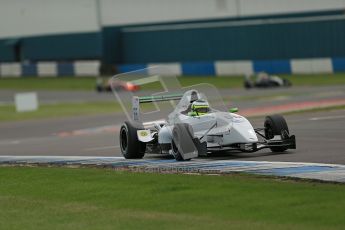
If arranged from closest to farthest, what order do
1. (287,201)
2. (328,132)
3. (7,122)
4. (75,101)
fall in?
(287,201) < (328,132) < (7,122) < (75,101)

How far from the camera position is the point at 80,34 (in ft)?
197

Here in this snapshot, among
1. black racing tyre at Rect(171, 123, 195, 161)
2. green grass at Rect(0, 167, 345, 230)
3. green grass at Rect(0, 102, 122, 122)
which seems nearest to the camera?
green grass at Rect(0, 167, 345, 230)

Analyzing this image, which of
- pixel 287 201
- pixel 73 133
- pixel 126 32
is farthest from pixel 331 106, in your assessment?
pixel 126 32

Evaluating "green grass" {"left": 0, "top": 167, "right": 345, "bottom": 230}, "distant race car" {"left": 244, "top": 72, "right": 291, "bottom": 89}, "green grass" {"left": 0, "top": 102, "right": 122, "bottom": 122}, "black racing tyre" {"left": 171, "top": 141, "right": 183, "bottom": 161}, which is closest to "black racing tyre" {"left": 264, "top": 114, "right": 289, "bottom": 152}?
"black racing tyre" {"left": 171, "top": 141, "right": 183, "bottom": 161}

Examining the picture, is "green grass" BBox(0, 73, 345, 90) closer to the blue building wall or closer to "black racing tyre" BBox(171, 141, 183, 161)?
the blue building wall

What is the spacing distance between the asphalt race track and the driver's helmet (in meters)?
0.73

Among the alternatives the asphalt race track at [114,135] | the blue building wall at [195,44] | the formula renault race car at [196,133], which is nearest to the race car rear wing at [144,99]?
the formula renault race car at [196,133]

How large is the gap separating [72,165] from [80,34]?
45.1 m

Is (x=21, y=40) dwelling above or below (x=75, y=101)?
above

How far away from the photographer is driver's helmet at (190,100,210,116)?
15.3m

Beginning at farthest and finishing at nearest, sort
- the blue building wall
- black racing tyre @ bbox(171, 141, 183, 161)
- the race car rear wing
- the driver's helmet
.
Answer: the blue building wall < the race car rear wing < the driver's helmet < black racing tyre @ bbox(171, 141, 183, 161)

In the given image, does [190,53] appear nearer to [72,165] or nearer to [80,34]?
[80,34]

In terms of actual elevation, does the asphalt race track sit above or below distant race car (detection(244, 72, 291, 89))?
below

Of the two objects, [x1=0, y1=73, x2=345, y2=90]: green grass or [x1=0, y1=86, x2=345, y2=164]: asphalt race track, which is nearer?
[x1=0, y1=86, x2=345, y2=164]: asphalt race track
